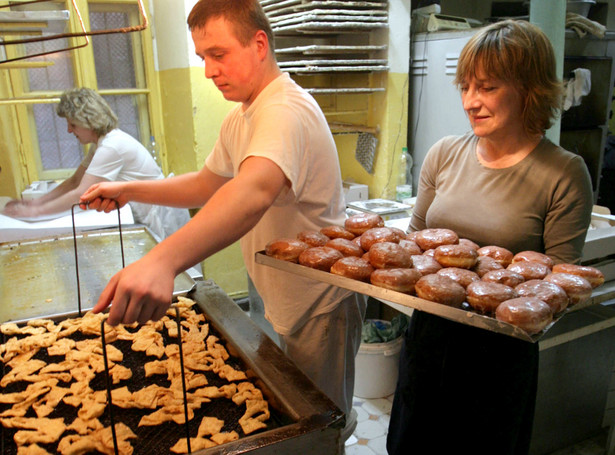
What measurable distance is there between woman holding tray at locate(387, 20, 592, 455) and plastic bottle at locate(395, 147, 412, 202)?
1.68 meters

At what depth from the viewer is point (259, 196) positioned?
1021 mm

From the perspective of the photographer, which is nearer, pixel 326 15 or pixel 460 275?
pixel 460 275

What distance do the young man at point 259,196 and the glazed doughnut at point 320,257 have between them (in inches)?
5.5

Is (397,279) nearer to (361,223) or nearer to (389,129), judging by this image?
(361,223)

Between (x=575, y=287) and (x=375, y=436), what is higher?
(x=575, y=287)

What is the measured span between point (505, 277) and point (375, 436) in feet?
5.21

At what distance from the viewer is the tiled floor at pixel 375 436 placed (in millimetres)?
2158

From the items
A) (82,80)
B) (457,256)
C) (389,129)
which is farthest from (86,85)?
(457,256)

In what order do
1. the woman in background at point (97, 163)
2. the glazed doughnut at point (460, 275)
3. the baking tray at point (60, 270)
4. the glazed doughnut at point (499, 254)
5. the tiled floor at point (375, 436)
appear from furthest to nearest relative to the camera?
the woman in background at point (97, 163) < the tiled floor at point (375, 436) < the baking tray at point (60, 270) < the glazed doughnut at point (499, 254) < the glazed doughnut at point (460, 275)

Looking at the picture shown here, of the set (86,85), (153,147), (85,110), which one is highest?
(86,85)

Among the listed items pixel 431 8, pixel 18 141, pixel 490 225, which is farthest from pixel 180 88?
A: pixel 490 225

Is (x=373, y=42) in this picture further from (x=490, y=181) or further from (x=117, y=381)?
(x=117, y=381)

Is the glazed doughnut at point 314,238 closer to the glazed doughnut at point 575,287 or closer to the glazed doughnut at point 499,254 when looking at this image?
the glazed doughnut at point 499,254

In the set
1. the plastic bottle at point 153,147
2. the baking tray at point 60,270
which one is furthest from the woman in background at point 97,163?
Result: the plastic bottle at point 153,147
